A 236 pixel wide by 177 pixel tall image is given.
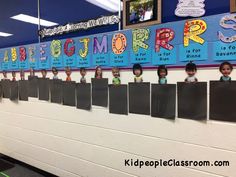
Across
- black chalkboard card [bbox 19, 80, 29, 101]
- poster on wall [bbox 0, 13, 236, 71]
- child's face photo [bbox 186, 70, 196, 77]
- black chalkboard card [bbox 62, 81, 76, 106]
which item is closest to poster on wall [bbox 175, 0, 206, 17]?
poster on wall [bbox 0, 13, 236, 71]

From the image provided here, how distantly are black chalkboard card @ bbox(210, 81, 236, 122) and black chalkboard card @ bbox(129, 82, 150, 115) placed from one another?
1.27 feet

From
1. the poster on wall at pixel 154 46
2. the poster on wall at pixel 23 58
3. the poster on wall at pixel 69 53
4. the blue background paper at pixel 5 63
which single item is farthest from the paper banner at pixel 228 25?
the blue background paper at pixel 5 63

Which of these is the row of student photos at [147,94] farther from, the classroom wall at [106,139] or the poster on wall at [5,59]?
the poster on wall at [5,59]

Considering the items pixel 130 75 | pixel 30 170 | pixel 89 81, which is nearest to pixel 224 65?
pixel 130 75

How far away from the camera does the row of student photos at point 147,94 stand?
1.20 meters

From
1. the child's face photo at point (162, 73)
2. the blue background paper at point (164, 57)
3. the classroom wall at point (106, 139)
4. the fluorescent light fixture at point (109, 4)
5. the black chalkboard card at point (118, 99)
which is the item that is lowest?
the classroom wall at point (106, 139)

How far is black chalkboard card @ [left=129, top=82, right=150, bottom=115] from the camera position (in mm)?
1467

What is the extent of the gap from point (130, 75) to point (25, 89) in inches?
47.6

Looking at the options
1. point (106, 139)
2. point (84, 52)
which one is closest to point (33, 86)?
point (84, 52)

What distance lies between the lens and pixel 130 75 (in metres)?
1.54

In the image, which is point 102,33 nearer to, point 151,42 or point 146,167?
point 151,42

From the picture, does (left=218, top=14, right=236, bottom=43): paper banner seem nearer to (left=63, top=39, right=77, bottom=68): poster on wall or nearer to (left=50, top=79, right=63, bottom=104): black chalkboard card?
(left=63, top=39, right=77, bottom=68): poster on wall

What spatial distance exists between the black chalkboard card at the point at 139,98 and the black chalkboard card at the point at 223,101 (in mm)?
386

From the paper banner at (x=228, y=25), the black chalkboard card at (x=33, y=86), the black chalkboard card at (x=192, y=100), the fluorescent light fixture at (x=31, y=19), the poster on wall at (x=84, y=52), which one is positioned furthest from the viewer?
the black chalkboard card at (x=33, y=86)
